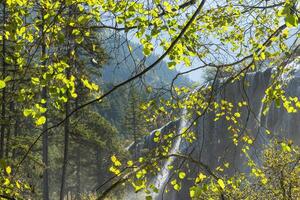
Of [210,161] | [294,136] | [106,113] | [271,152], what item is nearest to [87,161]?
[210,161]

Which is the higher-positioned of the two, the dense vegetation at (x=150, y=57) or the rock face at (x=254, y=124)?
the rock face at (x=254, y=124)

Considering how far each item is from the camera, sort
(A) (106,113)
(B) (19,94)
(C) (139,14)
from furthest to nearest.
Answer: (A) (106,113)
(C) (139,14)
(B) (19,94)

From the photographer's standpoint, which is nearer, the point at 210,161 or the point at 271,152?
the point at 271,152

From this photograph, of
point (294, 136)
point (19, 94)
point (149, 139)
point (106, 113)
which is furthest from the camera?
point (106, 113)

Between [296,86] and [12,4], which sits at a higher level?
[296,86]

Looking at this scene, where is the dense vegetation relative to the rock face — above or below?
below

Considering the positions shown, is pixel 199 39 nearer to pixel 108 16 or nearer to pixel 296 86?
pixel 108 16

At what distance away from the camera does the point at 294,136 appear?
91.5 ft

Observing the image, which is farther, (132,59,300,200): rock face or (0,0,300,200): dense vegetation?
(132,59,300,200): rock face

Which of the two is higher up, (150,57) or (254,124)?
(254,124)

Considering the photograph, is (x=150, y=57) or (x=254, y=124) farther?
(x=254, y=124)

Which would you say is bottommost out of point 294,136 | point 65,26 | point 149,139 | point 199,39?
point 65,26

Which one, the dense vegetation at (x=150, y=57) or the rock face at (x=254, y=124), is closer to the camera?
the dense vegetation at (x=150, y=57)

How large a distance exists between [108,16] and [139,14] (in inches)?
14.1
